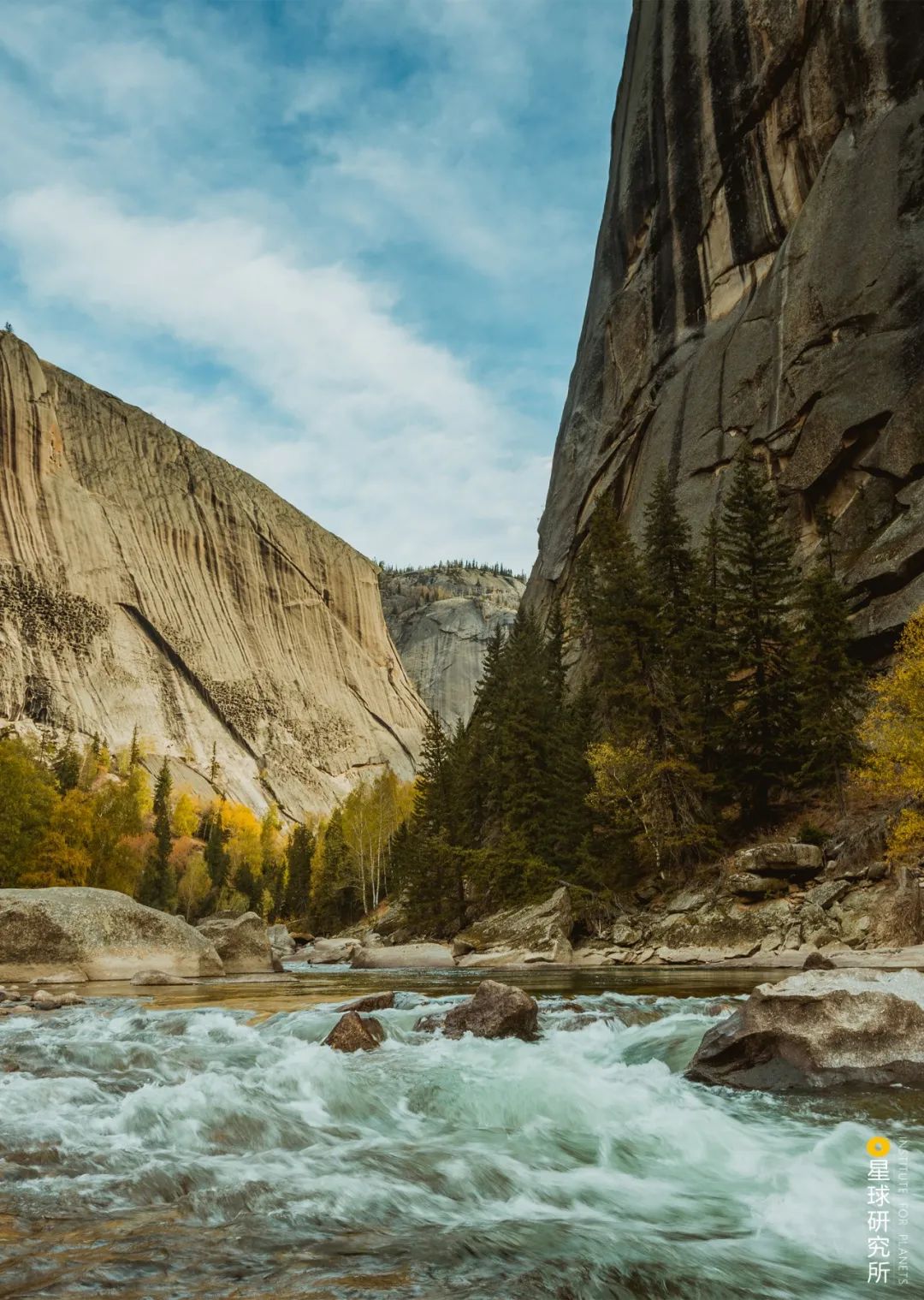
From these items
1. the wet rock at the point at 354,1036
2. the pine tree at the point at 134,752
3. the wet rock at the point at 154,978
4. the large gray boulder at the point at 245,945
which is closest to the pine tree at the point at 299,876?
the pine tree at the point at 134,752

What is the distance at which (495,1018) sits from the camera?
1066cm

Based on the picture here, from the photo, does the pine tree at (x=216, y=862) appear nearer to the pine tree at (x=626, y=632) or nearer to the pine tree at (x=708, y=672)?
the pine tree at (x=626, y=632)

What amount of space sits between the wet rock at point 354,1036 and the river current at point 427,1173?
13.9 inches

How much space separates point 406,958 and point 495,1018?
2229cm

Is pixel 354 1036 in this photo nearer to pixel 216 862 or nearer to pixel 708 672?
pixel 708 672

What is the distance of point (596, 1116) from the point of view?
737 cm

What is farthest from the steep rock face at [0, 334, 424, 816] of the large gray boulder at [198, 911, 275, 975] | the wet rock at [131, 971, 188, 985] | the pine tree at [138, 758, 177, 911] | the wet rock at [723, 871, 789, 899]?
the wet rock at [723, 871, 789, 899]

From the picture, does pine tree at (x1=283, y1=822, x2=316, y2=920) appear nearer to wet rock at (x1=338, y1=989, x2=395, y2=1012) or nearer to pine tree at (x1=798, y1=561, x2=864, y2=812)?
pine tree at (x1=798, y1=561, x2=864, y2=812)

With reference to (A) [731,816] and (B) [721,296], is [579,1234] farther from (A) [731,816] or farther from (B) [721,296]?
(B) [721,296]

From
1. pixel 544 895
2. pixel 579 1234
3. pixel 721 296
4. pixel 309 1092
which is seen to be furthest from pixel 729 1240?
pixel 721 296

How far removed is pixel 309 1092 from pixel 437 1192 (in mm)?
2887

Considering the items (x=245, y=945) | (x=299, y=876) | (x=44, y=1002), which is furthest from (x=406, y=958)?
(x=299, y=876)

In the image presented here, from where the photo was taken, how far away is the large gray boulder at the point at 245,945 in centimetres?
3028

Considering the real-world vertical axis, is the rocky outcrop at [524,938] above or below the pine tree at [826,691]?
below
